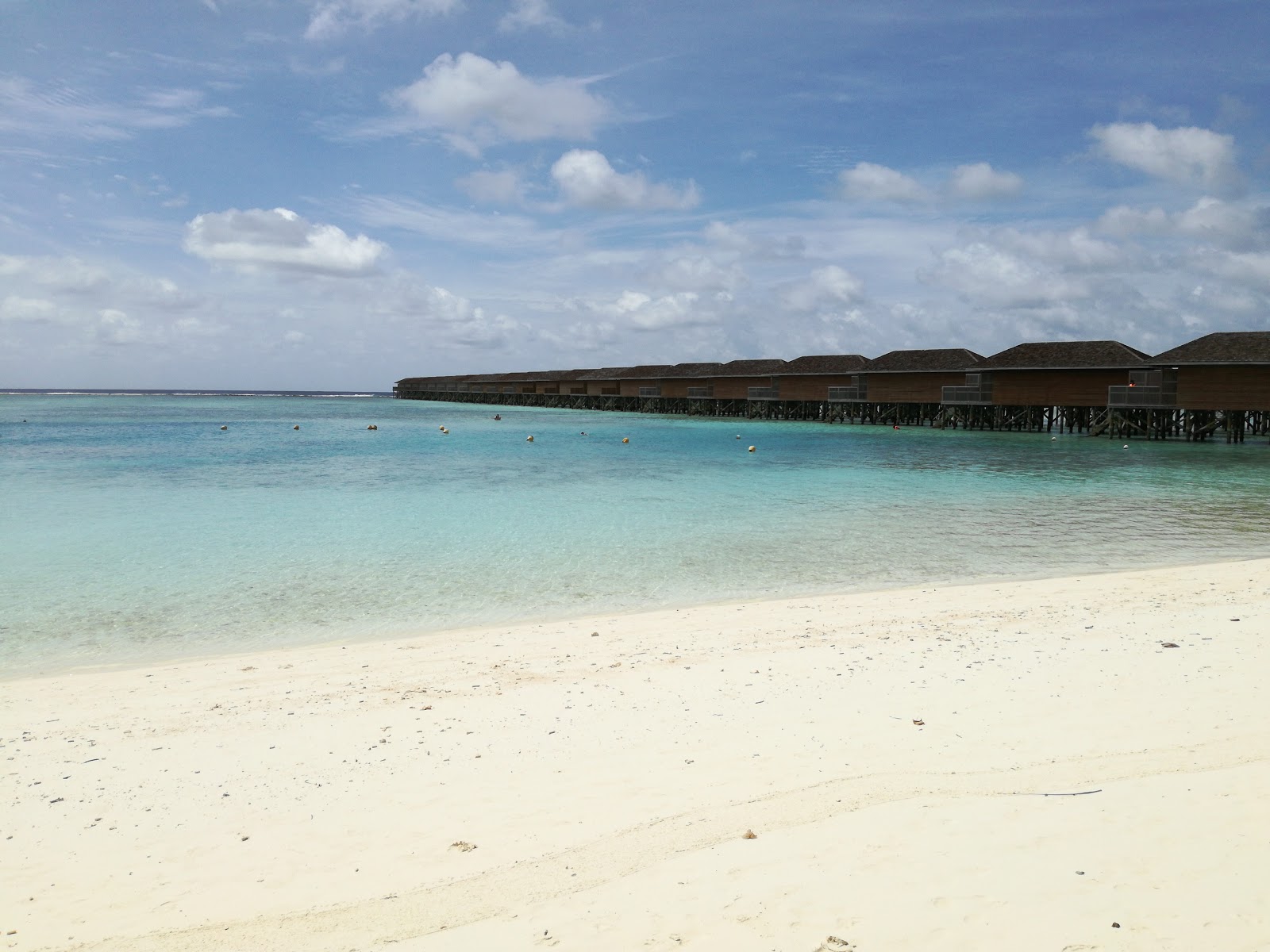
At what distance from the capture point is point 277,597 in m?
10.3

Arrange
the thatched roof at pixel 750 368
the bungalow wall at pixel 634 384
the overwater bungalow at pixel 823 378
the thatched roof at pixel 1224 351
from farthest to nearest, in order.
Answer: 1. the bungalow wall at pixel 634 384
2. the thatched roof at pixel 750 368
3. the overwater bungalow at pixel 823 378
4. the thatched roof at pixel 1224 351

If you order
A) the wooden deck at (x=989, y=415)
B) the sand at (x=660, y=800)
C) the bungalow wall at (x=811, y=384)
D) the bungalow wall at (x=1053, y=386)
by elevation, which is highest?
the bungalow wall at (x=811, y=384)

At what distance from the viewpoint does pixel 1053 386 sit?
154 ft

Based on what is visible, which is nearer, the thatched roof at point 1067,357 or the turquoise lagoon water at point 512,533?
the turquoise lagoon water at point 512,533

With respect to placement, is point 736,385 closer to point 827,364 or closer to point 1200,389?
point 827,364

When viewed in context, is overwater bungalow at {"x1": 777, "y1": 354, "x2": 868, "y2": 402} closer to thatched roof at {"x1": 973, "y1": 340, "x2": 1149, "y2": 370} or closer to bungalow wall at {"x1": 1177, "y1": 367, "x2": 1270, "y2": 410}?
thatched roof at {"x1": 973, "y1": 340, "x2": 1149, "y2": 370}

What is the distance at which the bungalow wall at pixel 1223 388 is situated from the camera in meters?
37.0

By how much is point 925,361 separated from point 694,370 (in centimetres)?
2992

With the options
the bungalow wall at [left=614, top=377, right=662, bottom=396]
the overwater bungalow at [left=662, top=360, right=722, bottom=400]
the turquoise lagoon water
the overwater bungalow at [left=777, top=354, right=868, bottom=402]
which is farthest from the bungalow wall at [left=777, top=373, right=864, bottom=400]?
the turquoise lagoon water

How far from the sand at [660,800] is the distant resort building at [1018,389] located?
1515 inches

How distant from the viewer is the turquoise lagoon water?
970 cm

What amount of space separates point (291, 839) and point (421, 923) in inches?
42.3

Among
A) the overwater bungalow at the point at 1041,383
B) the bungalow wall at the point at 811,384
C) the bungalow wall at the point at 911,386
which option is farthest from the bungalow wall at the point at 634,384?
the overwater bungalow at the point at 1041,383

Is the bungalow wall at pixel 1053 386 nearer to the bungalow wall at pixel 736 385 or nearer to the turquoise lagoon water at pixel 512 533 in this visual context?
the turquoise lagoon water at pixel 512 533
